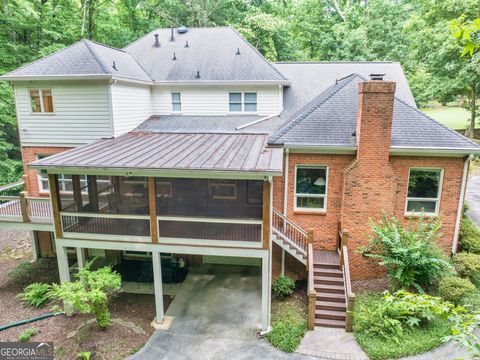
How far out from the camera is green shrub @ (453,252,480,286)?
11289 mm

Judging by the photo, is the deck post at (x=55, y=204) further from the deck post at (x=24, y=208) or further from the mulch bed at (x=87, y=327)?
the mulch bed at (x=87, y=327)

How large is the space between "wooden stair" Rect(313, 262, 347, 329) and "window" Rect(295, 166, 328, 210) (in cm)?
223

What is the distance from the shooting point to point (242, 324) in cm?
1077

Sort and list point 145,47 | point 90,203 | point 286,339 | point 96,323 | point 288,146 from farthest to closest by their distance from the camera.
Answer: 1. point 145,47
2. point 90,203
3. point 288,146
4. point 96,323
5. point 286,339

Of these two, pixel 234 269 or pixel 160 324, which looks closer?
pixel 160 324

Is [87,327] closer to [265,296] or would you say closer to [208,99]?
[265,296]

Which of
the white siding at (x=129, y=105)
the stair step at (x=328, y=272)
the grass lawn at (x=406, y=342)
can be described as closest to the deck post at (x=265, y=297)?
the stair step at (x=328, y=272)

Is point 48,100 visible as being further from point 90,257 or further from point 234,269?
point 234,269

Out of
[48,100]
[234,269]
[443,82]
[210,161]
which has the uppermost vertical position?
[443,82]

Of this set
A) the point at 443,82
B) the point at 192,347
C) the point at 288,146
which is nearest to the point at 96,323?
the point at 192,347

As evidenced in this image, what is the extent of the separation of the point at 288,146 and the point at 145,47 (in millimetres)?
11572

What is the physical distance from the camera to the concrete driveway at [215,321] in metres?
9.46

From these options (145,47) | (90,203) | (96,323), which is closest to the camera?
(96,323)

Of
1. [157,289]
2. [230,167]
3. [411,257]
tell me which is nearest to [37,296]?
[157,289]
